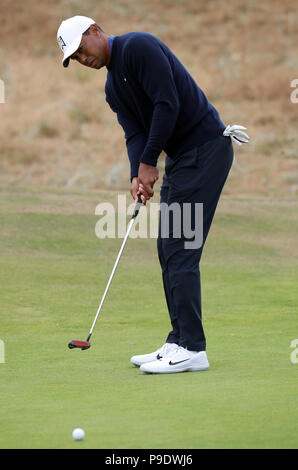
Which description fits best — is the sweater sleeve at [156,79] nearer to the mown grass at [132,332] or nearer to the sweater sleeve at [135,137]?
the sweater sleeve at [135,137]

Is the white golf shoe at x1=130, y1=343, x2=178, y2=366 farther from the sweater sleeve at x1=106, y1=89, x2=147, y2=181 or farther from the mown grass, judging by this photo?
the sweater sleeve at x1=106, y1=89, x2=147, y2=181

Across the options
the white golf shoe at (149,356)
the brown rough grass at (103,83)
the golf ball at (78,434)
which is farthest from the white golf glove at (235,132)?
the brown rough grass at (103,83)

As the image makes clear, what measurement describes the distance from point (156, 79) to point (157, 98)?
76 mm

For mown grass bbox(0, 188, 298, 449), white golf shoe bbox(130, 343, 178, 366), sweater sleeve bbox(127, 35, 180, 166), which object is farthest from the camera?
white golf shoe bbox(130, 343, 178, 366)

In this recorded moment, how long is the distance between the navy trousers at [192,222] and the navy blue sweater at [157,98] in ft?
0.21

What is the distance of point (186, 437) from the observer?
2662mm

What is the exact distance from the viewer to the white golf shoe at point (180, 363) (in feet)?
12.8

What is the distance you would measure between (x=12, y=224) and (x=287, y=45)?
1326cm

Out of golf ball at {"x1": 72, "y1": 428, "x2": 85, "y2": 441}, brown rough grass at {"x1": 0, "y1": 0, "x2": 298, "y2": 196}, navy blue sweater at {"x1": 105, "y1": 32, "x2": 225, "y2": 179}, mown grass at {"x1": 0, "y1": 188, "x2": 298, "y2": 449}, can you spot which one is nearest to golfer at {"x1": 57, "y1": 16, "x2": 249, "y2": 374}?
navy blue sweater at {"x1": 105, "y1": 32, "x2": 225, "y2": 179}

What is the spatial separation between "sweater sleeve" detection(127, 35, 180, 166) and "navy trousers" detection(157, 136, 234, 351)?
0.20 m

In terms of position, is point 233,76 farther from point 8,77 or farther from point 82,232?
point 82,232

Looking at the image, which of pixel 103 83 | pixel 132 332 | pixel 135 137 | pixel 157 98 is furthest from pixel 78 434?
pixel 103 83

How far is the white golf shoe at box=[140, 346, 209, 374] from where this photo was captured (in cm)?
390

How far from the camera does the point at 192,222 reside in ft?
13.0
